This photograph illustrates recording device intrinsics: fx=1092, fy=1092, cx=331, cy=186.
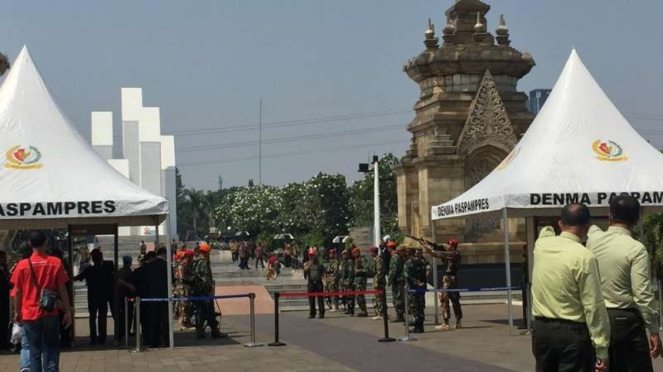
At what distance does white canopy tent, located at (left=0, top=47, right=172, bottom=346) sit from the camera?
55.0ft

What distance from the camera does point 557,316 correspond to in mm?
7312

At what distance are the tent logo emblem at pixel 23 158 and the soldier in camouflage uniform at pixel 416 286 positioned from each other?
6790mm

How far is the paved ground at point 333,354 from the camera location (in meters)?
14.5

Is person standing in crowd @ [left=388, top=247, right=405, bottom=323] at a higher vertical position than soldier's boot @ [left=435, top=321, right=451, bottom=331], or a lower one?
higher

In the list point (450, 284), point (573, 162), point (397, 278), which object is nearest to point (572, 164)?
point (573, 162)

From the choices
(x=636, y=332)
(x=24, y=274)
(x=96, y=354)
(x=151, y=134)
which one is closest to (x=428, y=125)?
(x=96, y=354)

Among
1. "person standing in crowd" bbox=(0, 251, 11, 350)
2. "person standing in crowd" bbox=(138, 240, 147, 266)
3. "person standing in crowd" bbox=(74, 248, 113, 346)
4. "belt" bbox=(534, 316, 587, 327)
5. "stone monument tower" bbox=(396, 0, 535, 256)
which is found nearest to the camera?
"belt" bbox=(534, 316, 587, 327)

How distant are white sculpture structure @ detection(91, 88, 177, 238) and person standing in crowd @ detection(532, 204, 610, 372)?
2960 inches

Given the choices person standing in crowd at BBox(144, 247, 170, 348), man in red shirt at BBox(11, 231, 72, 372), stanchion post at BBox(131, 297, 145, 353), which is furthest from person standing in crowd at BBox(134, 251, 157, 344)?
man in red shirt at BBox(11, 231, 72, 372)

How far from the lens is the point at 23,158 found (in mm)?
17406

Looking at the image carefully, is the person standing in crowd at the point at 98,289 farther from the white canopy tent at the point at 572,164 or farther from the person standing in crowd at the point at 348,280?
the person standing in crowd at the point at 348,280

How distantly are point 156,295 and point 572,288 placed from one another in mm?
11530

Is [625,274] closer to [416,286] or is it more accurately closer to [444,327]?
[416,286]

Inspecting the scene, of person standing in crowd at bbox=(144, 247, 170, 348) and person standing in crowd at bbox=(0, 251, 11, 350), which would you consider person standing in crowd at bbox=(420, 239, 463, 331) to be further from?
person standing in crowd at bbox=(0, 251, 11, 350)
